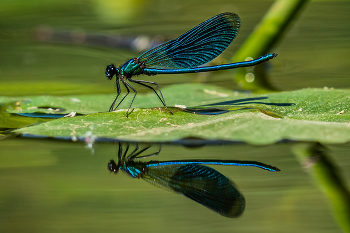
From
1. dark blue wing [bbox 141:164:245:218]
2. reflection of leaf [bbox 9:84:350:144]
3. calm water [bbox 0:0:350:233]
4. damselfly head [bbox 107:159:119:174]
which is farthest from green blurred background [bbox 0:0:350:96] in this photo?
dark blue wing [bbox 141:164:245:218]

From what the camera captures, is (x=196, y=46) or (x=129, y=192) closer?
(x=129, y=192)

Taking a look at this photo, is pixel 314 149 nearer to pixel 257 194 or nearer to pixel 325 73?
pixel 257 194

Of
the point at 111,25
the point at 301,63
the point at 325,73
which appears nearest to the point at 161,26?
the point at 111,25

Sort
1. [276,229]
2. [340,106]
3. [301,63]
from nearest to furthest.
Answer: [276,229]
[340,106]
[301,63]

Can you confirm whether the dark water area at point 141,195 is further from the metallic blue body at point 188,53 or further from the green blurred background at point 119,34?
the green blurred background at point 119,34

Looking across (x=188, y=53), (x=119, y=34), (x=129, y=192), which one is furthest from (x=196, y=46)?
(x=119, y=34)

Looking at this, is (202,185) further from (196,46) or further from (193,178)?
(196,46)
